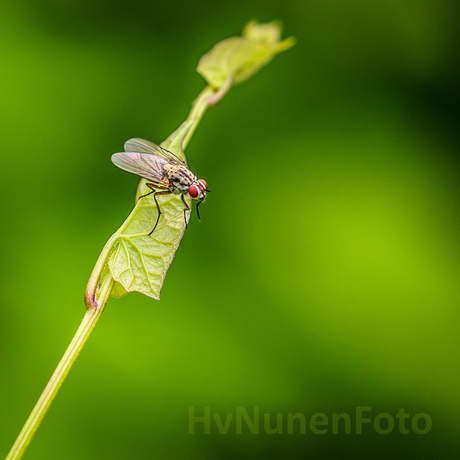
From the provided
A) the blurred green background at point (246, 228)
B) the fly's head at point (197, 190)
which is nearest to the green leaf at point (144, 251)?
the fly's head at point (197, 190)

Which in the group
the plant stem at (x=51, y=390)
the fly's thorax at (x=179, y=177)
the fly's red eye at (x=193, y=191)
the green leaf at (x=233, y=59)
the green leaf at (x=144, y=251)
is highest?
the green leaf at (x=233, y=59)

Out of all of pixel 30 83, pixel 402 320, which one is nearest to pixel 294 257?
pixel 402 320

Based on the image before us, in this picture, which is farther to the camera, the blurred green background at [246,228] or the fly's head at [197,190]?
the blurred green background at [246,228]

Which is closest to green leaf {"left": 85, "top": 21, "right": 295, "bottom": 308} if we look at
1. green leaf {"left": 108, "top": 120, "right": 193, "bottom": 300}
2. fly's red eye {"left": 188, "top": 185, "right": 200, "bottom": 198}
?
green leaf {"left": 108, "top": 120, "right": 193, "bottom": 300}

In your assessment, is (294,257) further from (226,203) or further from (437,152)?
(437,152)

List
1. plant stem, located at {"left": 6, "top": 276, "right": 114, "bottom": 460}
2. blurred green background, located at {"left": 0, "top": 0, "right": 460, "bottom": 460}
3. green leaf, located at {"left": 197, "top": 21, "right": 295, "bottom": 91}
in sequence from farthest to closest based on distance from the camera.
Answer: blurred green background, located at {"left": 0, "top": 0, "right": 460, "bottom": 460} < green leaf, located at {"left": 197, "top": 21, "right": 295, "bottom": 91} < plant stem, located at {"left": 6, "top": 276, "right": 114, "bottom": 460}

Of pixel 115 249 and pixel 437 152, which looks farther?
pixel 437 152

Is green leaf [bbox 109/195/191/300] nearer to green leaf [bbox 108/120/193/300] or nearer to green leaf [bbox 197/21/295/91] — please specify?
green leaf [bbox 108/120/193/300]

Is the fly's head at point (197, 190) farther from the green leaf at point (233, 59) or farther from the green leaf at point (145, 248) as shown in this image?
the green leaf at point (145, 248)
